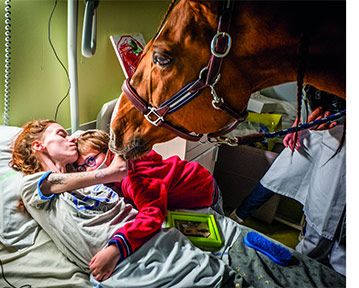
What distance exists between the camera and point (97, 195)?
1.32 metres

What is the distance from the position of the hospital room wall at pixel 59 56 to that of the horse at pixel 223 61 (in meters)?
0.84

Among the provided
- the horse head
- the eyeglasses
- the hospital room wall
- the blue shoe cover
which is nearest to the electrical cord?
the hospital room wall

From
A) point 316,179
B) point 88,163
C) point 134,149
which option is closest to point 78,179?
point 88,163

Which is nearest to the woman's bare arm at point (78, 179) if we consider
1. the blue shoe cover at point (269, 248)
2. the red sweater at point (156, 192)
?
the red sweater at point (156, 192)

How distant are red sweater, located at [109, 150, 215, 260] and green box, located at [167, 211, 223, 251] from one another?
77 mm

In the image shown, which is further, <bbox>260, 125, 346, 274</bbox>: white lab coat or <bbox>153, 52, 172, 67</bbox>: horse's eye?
<bbox>260, 125, 346, 274</bbox>: white lab coat

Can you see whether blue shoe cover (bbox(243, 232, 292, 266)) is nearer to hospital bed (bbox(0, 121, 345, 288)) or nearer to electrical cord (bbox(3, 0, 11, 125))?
hospital bed (bbox(0, 121, 345, 288))

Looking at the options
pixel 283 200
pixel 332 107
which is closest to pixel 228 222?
pixel 332 107

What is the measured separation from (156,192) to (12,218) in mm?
560

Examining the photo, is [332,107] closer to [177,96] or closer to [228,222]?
[177,96]

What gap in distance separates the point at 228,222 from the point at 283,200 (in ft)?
3.82

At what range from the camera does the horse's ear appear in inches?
24.7

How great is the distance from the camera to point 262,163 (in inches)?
88.3

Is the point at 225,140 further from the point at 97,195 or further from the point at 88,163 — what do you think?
the point at 88,163
